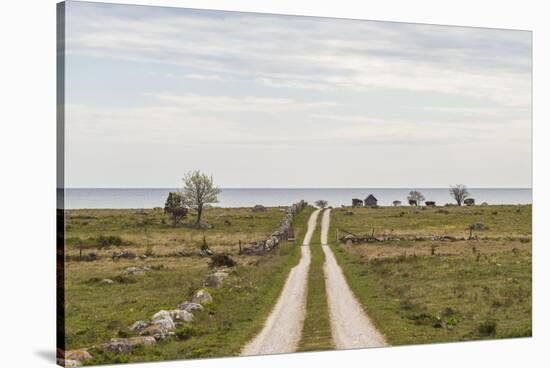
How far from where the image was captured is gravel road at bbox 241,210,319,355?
31.7 metres

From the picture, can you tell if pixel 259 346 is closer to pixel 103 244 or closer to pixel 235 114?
pixel 103 244

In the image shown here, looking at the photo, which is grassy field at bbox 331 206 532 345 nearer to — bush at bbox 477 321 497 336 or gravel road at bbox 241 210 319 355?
bush at bbox 477 321 497 336

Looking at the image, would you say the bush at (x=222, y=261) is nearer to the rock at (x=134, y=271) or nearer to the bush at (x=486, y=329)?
the rock at (x=134, y=271)

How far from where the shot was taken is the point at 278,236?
116 feet

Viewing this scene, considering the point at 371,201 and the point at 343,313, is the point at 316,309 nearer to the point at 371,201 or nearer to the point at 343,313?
the point at 343,313

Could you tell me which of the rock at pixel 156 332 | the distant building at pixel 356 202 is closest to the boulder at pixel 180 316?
the rock at pixel 156 332

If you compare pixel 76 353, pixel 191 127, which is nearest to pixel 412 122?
pixel 191 127

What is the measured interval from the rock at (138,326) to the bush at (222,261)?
13.5ft

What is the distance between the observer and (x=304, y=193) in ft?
114

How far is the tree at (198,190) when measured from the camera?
32.7m

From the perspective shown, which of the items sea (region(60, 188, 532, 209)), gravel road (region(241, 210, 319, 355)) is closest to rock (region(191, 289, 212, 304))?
gravel road (region(241, 210, 319, 355))

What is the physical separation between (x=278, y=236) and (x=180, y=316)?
230 inches

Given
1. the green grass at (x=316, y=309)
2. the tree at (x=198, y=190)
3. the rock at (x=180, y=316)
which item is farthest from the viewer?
the tree at (x=198, y=190)

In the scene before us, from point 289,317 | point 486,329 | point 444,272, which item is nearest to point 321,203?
point 289,317
